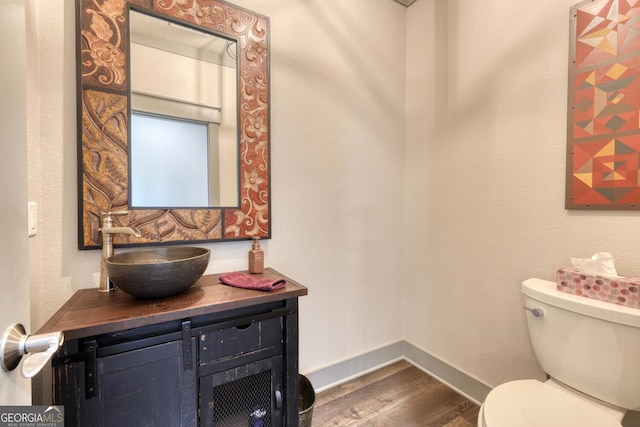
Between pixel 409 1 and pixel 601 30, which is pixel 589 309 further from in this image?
pixel 409 1

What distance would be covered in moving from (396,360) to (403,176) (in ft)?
4.56

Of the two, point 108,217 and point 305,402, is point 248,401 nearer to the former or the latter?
point 305,402

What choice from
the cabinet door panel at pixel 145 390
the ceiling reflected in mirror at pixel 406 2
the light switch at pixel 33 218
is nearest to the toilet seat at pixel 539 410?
the cabinet door panel at pixel 145 390

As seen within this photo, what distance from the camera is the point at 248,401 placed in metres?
1.16

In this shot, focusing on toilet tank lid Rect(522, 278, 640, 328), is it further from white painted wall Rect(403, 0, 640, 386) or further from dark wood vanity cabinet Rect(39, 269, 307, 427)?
dark wood vanity cabinet Rect(39, 269, 307, 427)

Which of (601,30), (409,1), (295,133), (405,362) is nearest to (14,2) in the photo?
(295,133)

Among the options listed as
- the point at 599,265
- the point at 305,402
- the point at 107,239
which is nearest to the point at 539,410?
the point at 599,265

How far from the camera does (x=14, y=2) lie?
0.52m

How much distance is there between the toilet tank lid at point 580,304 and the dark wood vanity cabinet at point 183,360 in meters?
1.02

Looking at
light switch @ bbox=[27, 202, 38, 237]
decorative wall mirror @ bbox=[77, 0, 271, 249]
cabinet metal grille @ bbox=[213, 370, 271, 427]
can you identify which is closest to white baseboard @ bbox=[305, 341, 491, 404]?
cabinet metal grille @ bbox=[213, 370, 271, 427]

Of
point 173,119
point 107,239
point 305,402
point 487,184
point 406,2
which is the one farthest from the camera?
point 406,2
